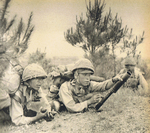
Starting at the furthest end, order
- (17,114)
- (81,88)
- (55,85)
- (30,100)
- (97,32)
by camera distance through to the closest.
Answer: (97,32) → (55,85) → (81,88) → (30,100) → (17,114)

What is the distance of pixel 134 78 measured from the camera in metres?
3.88

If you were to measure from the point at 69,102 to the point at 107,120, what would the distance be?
763 mm

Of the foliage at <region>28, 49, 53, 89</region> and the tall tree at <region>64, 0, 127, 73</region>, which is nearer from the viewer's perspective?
the foliage at <region>28, 49, 53, 89</region>

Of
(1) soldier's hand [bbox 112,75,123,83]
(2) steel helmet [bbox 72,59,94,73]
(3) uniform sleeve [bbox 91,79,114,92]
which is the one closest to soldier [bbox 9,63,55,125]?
(2) steel helmet [bbox 72,59,94,73]

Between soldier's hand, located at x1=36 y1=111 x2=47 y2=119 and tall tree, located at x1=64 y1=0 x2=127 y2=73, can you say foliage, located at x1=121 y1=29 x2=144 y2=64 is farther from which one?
soldier's hand, located at x1=36 y1=111 x2=47 y2=119

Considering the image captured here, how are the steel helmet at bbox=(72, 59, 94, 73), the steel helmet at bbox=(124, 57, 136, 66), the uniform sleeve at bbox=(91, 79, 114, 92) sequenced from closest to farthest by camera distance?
the steel helmet at bbox=(72, 59, 94, 73) < the uniform sleeve at bbox=(91, 79, 114, 92) < the steel helmet at bbox=(124, 57, 136, 66)

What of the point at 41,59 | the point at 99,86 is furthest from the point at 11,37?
the point at 99,86

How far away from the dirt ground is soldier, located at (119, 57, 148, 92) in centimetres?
22

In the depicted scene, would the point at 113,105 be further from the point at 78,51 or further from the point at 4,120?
the point at 4,120

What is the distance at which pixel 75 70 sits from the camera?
3672 mm

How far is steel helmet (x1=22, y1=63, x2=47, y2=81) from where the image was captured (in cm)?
346

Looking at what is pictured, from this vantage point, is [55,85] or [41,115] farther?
[55,85]

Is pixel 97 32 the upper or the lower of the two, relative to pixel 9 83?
upper

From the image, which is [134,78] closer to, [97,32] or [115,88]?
[115,88]
